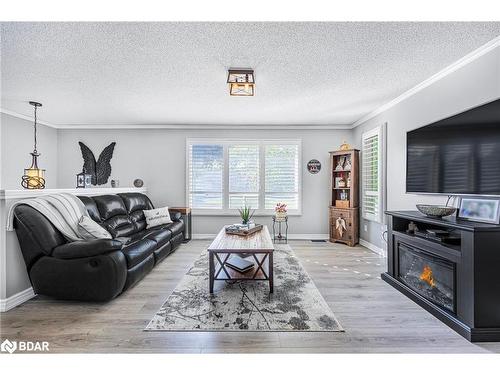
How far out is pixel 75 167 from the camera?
5.53m

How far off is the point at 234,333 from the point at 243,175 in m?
3.69

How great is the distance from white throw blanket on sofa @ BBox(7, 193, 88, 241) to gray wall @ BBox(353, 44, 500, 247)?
4.14m

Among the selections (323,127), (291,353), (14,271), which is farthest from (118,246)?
(323,127)

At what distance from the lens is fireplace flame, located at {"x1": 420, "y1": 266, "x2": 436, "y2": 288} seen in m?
2.39

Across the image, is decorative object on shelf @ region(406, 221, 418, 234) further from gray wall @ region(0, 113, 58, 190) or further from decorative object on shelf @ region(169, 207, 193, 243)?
gray wall @ region(0, 113, 58, 190)

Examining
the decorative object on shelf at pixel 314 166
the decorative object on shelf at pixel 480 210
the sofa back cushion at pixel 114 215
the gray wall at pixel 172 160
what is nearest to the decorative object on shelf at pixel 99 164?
the gray wall at pixel 172 160

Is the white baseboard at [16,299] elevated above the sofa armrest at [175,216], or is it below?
below

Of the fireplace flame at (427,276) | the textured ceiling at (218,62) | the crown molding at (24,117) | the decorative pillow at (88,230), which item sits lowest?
the fireplace flame at (427,276)

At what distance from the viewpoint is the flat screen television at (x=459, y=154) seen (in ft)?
6.68

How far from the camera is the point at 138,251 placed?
2889 mm

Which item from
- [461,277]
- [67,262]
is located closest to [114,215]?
[67,262]

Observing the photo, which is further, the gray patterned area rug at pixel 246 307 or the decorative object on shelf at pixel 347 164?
the decorative object on shelf at pixel 347 164

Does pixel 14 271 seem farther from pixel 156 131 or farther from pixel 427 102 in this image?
pixel 427 102

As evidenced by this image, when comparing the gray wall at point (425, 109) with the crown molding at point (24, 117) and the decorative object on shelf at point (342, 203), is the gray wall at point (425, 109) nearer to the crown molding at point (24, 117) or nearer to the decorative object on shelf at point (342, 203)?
the decorative object on shelf at point (342, 203)
